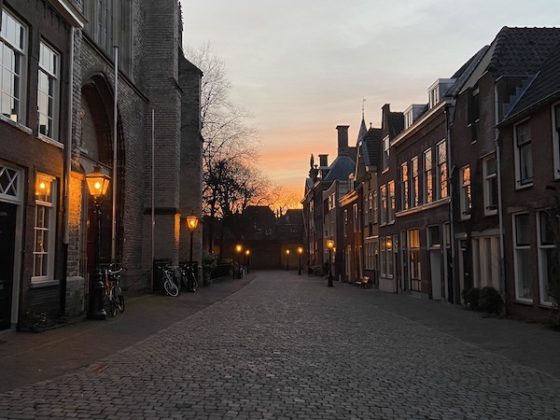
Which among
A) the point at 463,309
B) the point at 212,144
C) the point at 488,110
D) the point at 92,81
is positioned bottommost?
the point at 463,309

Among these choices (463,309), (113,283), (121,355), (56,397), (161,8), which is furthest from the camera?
(161,8)

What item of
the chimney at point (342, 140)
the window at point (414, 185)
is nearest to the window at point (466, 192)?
the window at point (414, 185)

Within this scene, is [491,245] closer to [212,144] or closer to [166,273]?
[166,273]

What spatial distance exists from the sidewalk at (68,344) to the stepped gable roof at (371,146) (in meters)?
21.7

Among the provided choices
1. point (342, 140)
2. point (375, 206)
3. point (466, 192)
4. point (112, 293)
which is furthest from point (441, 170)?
point (342, 140)

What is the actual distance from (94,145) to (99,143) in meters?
0.35

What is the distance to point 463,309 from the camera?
1955 centimetres

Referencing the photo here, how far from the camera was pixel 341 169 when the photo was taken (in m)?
67.1

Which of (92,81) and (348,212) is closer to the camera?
(92,81)

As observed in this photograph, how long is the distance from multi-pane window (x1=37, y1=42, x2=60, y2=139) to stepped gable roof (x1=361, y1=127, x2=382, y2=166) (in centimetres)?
2454

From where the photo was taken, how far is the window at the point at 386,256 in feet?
104

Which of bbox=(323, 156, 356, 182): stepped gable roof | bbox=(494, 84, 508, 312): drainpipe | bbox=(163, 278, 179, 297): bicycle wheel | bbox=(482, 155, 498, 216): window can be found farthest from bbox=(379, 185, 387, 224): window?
bbox=(323, 156, 356, 182): stepped gable roof

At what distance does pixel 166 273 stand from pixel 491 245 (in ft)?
40.6

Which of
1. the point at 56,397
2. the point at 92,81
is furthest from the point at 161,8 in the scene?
the point at 56,397
